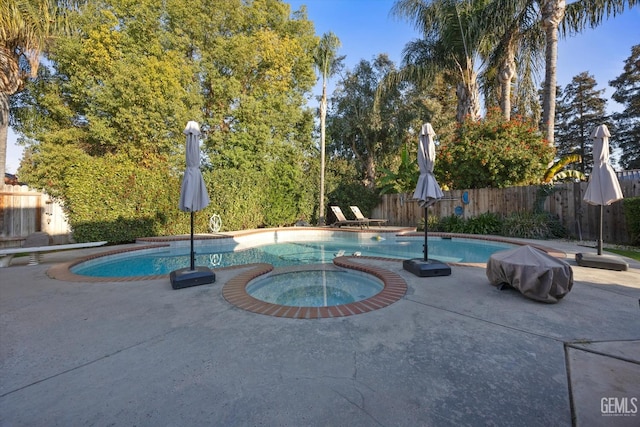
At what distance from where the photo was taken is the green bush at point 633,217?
7.82m

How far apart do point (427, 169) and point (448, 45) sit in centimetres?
1358

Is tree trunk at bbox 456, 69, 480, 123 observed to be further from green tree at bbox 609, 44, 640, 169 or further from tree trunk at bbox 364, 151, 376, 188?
green tree at bbox 609, 44, 640, 169

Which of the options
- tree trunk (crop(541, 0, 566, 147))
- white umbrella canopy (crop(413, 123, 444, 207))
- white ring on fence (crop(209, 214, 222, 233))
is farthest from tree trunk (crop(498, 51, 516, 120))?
white ring on fence (crop(209, 214, 222, 233))

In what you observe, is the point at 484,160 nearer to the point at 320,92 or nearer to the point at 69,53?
the point at 320,92

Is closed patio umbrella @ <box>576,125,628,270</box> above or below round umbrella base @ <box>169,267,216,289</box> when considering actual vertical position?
above

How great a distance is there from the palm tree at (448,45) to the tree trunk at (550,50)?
8.01ft

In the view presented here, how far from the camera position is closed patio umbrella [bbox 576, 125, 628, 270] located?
5348 mm

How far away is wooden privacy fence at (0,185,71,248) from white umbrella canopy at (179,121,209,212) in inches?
347

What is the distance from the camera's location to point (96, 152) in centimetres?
1302

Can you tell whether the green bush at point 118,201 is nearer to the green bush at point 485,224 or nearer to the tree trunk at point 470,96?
the green bush at point 485,224

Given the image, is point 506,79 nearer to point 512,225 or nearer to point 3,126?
point 512,225

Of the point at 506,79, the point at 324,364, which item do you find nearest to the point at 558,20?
the point at 506,79

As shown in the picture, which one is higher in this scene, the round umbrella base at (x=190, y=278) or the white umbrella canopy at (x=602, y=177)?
the white umbrella canopy at (x=602, y=177)

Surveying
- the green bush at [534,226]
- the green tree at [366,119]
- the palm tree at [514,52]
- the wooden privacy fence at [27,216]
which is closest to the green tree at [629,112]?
the palm tree at [514,52]
